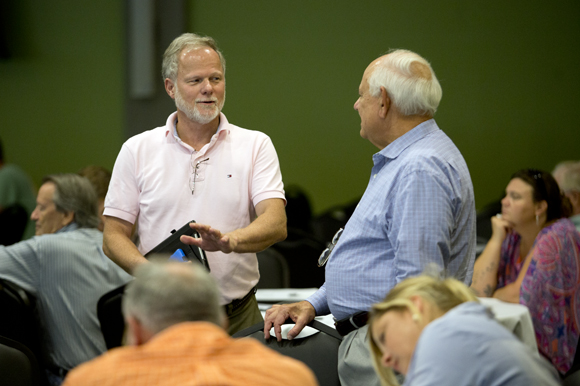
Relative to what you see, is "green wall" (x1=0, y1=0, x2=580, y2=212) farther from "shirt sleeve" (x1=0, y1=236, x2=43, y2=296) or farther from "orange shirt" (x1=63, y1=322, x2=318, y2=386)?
"orange shirt" (x1=63, y1=322, x2=318, y2=386)

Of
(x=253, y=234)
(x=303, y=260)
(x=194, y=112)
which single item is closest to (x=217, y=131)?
(x=194, y=112)

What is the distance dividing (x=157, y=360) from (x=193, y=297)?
0.42 ft

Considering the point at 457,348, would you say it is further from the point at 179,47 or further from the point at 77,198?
the point at 77,198

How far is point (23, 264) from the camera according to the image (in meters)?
3.13

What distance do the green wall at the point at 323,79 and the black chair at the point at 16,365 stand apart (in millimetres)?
5522

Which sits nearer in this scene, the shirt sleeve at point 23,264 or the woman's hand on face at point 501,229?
the shirt sleeve at point 23,264

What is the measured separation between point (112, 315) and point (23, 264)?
51 centimetres

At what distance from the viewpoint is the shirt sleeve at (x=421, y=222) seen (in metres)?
1.93

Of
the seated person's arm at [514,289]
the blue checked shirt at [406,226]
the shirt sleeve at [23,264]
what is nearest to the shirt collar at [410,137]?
the blue checked shirt at [406,226]

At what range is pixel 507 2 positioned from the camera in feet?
25.2

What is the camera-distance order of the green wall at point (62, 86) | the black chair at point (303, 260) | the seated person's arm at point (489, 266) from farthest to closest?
the green wall at point (62, 86) < the black chair at point (303, 260) < the seated person's arm at point (489, 266)

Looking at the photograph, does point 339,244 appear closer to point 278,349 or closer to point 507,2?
point 278,349

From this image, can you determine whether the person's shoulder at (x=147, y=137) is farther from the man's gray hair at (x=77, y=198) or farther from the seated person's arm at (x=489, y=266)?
the seated person's arm at (x=489, y=266)

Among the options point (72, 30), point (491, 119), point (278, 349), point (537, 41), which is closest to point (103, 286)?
point (278, 349)
